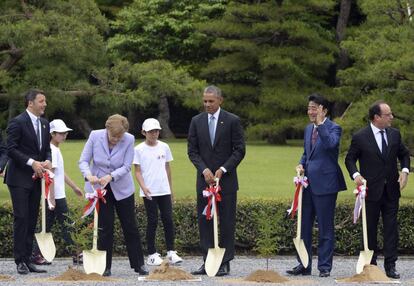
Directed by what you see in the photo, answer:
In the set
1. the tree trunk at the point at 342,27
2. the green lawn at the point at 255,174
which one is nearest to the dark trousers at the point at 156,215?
the green lawn at the point at 255,174

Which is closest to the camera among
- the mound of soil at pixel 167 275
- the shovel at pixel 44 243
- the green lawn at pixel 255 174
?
the mound of soil at pixel 167 275

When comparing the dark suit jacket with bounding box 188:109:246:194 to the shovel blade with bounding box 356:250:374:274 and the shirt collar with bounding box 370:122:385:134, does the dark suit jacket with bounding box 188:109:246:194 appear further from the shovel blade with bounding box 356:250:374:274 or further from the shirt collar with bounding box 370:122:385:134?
the shovel blade with bounding box 356:250:374:274

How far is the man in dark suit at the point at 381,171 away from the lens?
10320 millimetres

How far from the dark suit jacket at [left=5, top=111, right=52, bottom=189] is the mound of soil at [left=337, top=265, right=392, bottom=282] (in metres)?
3.24

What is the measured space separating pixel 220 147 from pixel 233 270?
4.58ft

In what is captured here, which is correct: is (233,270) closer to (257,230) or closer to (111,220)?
(111,220)

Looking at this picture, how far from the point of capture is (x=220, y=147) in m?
10.5

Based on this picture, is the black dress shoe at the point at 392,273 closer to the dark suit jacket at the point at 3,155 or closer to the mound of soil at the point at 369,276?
the mound of soil at the point at 369,276

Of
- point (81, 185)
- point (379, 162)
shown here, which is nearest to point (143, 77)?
point (81, 185)

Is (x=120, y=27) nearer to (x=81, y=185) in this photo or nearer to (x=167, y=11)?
(x=167, y=11)

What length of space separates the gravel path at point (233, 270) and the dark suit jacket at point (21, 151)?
37.1 inches

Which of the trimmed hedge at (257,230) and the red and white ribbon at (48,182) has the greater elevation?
the red and white ribbon at (48,182)

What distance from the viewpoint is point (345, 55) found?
34.0 metres

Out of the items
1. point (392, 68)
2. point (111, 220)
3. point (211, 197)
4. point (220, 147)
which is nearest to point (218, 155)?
point (220, 147)
